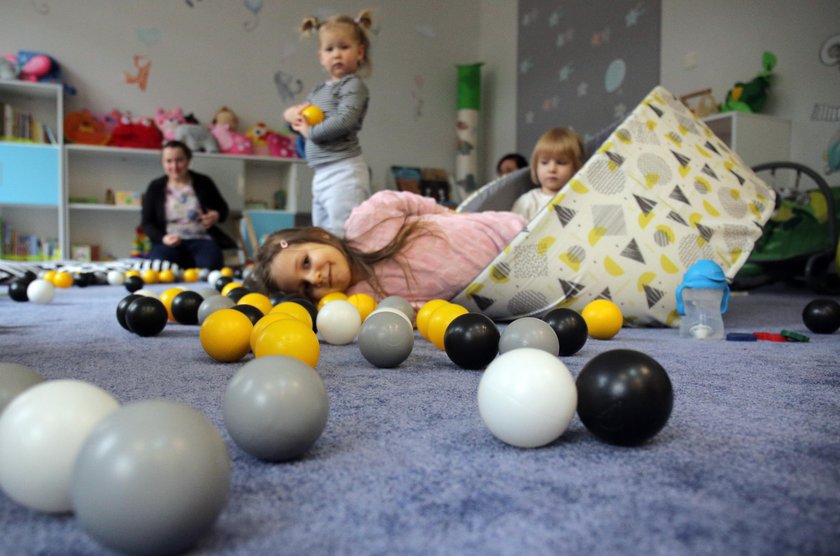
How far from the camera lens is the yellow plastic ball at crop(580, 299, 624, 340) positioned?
149 centimetres

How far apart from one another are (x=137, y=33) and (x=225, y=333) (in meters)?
5.09

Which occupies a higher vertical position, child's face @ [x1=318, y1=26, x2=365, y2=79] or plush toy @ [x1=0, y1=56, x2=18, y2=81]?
plush toy @ [x1=0, y1=56, x2=18, y2=81]

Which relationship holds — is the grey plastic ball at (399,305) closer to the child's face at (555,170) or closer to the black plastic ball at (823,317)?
the black plastic ball at (823,317)

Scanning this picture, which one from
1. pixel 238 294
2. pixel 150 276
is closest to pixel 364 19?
pixel 238 294

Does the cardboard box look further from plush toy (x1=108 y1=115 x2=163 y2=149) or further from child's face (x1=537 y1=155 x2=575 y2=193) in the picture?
child's face (x1=537 y1=155 x2=575 y2=193)

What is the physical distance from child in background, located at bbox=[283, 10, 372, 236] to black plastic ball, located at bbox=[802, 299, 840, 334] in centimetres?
192

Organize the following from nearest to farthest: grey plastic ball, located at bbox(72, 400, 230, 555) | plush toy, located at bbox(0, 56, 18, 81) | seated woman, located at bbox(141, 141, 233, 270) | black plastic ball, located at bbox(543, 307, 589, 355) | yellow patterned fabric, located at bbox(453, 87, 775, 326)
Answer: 1. grey plastic ball, located at bbox(72, 400, 230, 555)
2. black plastic ball, located at bbox(543, 307, 589, 355)
3. yellow patterned fabric, located at bbox(453, 87, 775, 326)
4. seated woman, located at bbox(141, 141, 233, 270)
5. plush toy, located at bbox(0, 56, 18, 81)

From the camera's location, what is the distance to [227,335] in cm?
115

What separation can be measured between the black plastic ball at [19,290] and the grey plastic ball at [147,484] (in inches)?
87.8

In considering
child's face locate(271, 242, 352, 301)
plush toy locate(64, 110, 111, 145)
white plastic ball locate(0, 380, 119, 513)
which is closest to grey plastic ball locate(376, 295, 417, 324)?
child's face locate(271, 242, 352, 301)

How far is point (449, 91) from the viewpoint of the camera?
252 inches

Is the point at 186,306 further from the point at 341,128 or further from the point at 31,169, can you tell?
the point at 31,169

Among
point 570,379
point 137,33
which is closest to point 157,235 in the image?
point 137,33

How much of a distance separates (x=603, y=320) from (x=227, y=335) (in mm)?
896
